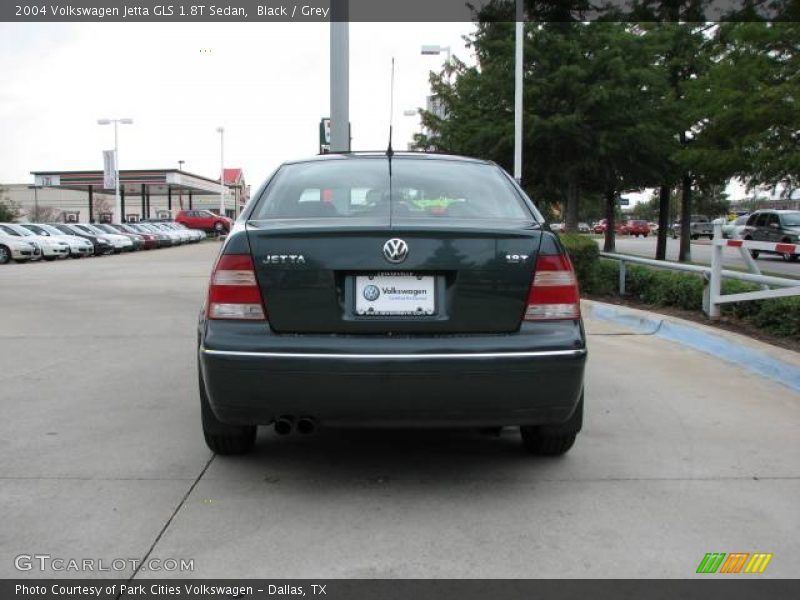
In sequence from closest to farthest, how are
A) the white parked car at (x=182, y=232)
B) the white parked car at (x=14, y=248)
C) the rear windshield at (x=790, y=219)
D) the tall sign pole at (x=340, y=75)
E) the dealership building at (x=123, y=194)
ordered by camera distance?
the tall sign pole at (x=340, y=75)
the white parked car at (x=14, y=248)
the rear windshield at (x=790, y=219)
the white parked car at (x=182, y=232)
the dealership building at (x=123, y=194)

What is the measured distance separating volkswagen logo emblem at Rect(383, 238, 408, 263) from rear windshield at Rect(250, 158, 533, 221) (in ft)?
0.94

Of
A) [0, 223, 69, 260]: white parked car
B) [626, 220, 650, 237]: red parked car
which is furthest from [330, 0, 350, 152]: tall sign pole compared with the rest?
[626, 220, 650, 237]: red parked car

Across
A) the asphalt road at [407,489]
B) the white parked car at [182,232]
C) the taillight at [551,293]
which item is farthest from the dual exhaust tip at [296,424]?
the white parked car at [182,232]

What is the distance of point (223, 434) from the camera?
161 inches

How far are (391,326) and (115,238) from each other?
111 ft

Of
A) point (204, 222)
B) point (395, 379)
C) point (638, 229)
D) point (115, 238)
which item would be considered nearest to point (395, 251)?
point (395, 379)

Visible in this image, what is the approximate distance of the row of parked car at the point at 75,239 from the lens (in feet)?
89.1

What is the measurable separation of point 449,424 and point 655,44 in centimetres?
1703

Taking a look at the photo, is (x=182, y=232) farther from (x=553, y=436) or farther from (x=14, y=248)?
(x=553, y=436)

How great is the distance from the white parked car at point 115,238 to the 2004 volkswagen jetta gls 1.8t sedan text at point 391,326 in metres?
32.8

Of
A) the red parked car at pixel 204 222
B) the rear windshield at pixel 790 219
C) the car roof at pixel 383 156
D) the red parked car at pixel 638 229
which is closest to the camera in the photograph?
the car roof at pixel 383 156

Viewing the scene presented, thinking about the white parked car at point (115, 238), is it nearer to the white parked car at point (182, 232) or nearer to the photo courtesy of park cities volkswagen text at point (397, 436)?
the white parked car at point (182, 232)

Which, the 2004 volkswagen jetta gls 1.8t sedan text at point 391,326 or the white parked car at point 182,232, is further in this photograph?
the white parked car at point 182,232

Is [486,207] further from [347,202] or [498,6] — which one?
[498,6]
